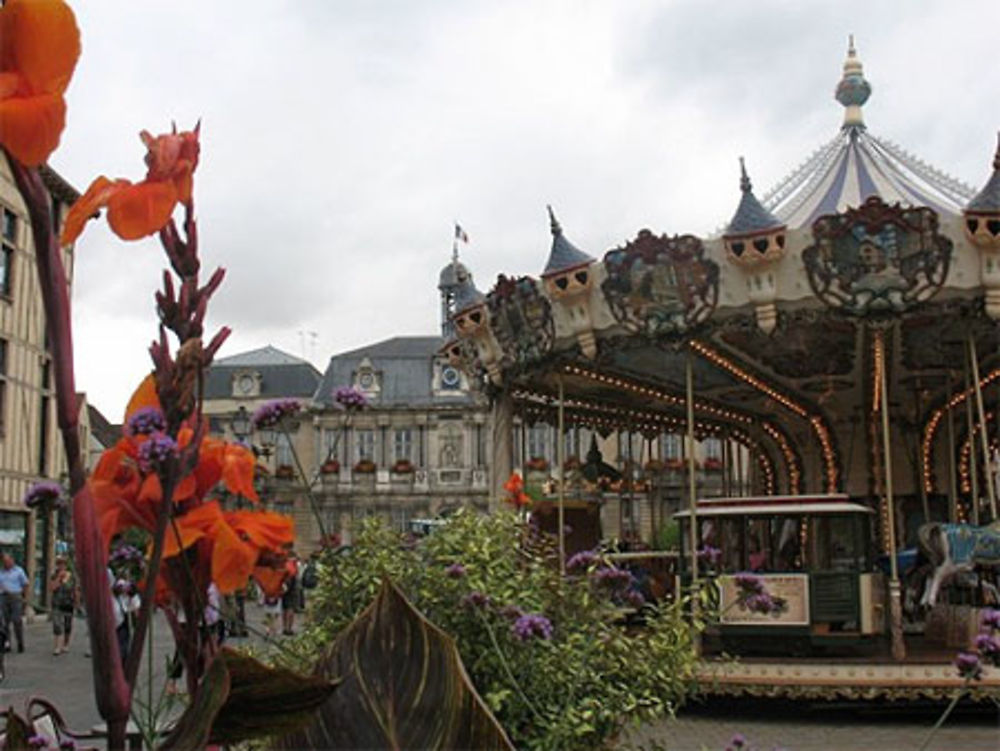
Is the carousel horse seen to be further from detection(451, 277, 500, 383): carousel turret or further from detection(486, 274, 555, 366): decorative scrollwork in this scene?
detection(451, 277, 500, 383): carousel turret

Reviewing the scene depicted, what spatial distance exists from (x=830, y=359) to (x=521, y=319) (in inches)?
179

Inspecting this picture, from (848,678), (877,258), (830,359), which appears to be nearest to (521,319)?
(877,258)

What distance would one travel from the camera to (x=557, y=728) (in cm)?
397

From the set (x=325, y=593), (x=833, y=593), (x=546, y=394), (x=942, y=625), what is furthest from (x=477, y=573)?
(x=546, y=394)

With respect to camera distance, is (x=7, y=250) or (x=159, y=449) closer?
(x=159, y=449)

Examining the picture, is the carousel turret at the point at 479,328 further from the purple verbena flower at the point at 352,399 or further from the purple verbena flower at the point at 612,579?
the purple verbena flower at the point at 352,399

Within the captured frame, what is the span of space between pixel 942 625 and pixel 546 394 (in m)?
6.06

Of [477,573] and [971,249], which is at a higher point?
[971,249]

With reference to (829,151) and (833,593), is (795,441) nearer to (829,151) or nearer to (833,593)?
(829,151)

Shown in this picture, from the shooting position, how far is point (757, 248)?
412 inches

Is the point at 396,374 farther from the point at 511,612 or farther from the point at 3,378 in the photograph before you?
the point at 511,612

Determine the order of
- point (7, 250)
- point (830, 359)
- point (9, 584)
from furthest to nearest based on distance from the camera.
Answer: point (7, 250)
point (830, 359)
point (9, 584)

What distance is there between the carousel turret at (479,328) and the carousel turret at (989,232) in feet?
16.9

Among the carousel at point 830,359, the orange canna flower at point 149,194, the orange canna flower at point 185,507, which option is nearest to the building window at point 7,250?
the carousel at point 830,359
